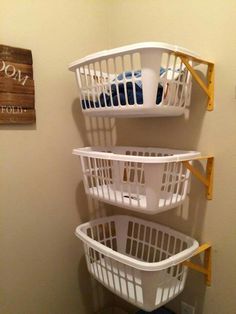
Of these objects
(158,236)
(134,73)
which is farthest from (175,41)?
(158,236)

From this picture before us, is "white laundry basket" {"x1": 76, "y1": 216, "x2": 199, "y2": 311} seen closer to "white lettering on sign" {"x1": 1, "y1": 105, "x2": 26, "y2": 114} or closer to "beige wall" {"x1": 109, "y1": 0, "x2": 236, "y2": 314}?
"beige wall" {"x1": 109, "y1": 0, "x2": 236, "y2": 314}

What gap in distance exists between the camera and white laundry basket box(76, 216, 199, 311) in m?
0.87

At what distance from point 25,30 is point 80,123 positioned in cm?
45

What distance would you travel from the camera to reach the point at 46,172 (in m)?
1.15

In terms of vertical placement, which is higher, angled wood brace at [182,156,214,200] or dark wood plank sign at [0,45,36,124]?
dark wood plank sign at [0,45,36,124]

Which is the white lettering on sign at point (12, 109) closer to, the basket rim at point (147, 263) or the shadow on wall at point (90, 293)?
the basket rim at point (147, 263)

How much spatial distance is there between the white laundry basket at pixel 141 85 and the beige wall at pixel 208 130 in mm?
114

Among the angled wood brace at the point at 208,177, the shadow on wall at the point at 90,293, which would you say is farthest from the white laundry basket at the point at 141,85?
the shadow on wall at the point at 90,293

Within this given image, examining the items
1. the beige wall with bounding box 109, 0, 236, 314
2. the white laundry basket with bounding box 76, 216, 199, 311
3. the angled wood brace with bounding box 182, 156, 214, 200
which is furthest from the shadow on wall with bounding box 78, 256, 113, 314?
the angled wood brace with bounding box 182, 156, 214, 200

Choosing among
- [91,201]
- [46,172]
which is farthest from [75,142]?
[91,201]

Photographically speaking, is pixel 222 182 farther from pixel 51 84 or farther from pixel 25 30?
pixel 25 30

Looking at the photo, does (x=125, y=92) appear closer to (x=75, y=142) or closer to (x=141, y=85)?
(x=141, y=85)

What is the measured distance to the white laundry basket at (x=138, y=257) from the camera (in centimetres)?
87

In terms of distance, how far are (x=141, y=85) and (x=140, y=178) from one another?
13.1 inches
